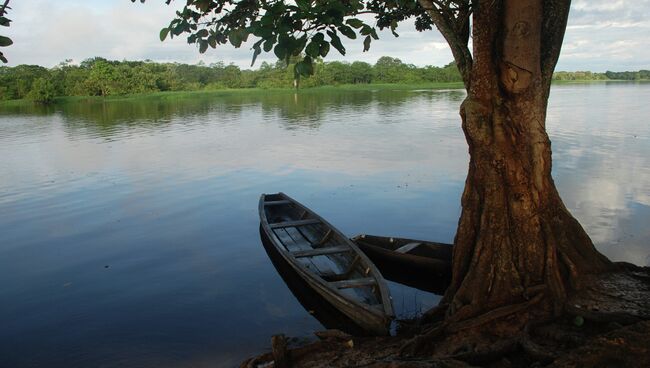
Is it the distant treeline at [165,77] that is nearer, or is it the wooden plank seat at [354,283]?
the wooden plank seat at [354,283]

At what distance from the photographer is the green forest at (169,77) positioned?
82.8m

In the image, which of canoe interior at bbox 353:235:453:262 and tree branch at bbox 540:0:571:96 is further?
canoe interior at bbox 353:235:453:262

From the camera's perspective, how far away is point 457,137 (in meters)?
27.0

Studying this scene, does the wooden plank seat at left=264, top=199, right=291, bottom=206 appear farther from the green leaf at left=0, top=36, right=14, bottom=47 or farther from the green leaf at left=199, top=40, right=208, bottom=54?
the green leaf at left=0, top=36, right=14, bottom=47

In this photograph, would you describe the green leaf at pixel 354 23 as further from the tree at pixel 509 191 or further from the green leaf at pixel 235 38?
the tree at pixel 509 191

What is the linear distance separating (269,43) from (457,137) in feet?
81.4

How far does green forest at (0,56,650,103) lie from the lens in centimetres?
8275

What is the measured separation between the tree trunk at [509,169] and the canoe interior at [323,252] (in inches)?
60.6

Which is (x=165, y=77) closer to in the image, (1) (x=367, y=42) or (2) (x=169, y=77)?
(2) (x=169, y=77)

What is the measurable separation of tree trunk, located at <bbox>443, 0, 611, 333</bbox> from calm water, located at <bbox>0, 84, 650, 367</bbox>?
94.5 inches

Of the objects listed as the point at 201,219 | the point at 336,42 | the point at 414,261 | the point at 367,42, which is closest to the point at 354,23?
the point at 336,42

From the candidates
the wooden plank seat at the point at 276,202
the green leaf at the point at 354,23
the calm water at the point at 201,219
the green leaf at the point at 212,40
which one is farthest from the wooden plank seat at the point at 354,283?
the wooden plank seat at the point at 276,202

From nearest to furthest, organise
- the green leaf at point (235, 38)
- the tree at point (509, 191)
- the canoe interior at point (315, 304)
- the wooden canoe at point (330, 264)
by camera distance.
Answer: the green leaf at point (235, 38) < the tree at point (509, 191) < the wooden canoe at point (330, 264) < the canoe interior at point (315, 304)

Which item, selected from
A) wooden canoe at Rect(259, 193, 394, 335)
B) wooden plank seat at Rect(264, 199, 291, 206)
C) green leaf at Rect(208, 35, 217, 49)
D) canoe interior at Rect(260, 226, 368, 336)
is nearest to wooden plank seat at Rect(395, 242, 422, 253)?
wooden canoe at Rect(259, 193, 394, 335)
